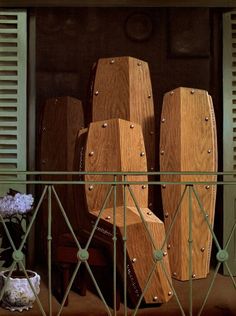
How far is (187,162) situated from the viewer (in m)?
4.32

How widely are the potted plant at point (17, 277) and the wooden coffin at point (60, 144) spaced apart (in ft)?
2.04

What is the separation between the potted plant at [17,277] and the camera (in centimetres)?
362

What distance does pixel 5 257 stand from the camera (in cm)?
396

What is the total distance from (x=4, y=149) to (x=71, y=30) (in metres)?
1.41

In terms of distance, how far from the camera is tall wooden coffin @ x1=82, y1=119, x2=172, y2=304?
3617 mm

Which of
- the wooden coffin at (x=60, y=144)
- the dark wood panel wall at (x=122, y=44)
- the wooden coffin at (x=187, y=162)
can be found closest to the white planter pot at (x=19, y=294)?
the wooden coffin at (x=60, y=144)

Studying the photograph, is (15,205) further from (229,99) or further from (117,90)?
(229,99)

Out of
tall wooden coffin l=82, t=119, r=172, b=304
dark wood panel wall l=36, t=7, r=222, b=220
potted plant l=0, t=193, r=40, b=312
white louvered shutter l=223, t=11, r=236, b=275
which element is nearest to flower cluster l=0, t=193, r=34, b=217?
potted plant l=0, t=193, r=40, b=312

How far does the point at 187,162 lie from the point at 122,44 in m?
1.44

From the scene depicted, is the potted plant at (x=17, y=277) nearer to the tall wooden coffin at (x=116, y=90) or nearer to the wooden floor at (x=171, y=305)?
the wooden floor at (x=171, y=305)

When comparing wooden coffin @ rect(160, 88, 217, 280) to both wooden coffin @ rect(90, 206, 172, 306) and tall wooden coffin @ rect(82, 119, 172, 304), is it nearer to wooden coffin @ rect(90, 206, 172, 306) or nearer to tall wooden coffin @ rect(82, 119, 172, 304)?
tall wooden coffin @ rect(82, 119, 172, 304)

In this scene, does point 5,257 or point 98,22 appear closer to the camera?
point 5,257

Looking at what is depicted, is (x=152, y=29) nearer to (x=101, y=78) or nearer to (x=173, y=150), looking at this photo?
(x=101, y=78)

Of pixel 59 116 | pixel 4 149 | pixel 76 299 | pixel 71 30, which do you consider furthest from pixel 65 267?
pixel 71 30
